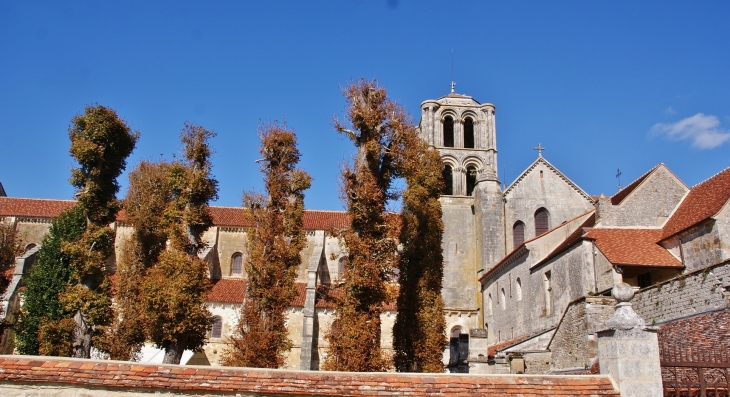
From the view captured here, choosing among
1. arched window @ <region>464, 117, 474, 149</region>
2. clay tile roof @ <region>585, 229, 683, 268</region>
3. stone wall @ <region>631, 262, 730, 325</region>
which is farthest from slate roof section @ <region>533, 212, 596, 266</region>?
arched window @ <region>464, 117, 474, 149</region>

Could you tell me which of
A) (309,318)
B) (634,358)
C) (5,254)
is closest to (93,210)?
(5,254)

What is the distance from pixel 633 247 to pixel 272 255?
14.3 meters

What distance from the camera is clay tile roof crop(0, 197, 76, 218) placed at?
135 feet

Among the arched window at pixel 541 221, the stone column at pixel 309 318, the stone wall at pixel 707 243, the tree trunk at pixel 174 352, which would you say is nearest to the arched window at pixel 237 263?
the stone column at pixel 309 318

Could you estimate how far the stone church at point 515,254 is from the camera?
21062 millimetres

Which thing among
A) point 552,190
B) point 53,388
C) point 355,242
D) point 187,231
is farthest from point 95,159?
point 552,190

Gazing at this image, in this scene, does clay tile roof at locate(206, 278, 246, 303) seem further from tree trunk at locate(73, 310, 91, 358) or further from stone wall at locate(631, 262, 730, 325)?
stone wall at locate(631, 262, 730, 325)

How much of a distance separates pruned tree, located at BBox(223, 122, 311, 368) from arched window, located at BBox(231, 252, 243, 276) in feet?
44.1

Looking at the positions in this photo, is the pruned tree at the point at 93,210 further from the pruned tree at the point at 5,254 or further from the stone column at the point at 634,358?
the stone column at the point at 634,358

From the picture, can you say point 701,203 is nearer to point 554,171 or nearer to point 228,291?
point 554,171

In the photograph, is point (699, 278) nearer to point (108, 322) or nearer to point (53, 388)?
point (53, 388)

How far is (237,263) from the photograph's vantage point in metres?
40.6

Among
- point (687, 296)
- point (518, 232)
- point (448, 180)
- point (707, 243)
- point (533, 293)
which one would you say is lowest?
point (687, 296)

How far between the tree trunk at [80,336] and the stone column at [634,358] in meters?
18.2
